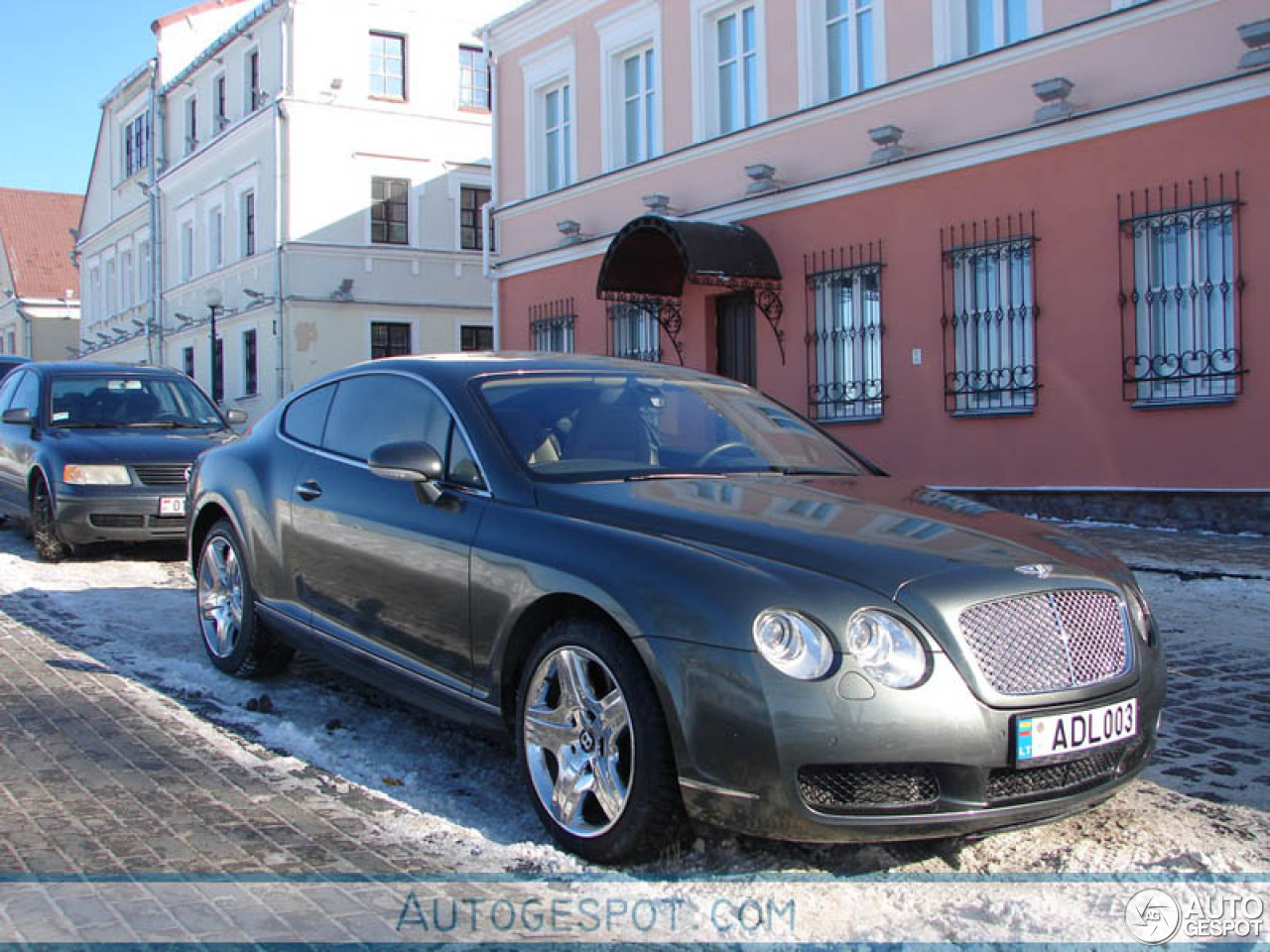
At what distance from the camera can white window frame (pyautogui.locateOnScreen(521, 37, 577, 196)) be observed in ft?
62.9

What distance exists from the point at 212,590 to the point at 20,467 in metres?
5.90

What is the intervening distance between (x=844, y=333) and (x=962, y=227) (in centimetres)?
205

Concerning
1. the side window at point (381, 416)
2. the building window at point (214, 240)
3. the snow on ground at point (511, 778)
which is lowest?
the snow on ground at point (511, 778)

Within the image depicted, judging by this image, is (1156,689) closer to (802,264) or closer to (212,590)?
(212,590)

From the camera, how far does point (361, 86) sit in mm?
29359

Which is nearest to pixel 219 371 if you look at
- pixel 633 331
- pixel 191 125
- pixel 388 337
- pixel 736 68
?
pixel 388 337

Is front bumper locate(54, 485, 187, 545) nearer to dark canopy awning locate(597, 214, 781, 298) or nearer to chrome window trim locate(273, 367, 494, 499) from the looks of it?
chrome window trim locate(273, 367, 494, 499)

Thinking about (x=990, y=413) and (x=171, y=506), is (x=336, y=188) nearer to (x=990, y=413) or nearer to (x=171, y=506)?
→ (x=990, y=413)

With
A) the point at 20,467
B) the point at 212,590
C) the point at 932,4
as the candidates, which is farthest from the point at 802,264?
the point at 212,590

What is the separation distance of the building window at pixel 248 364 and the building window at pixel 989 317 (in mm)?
21672

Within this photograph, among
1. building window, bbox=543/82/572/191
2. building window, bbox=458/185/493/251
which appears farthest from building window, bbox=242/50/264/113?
building window, bbox=543/82/572/191

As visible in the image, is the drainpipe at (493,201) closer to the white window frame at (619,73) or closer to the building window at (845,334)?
the white window frame at (619,73)

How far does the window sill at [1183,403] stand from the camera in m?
10.6

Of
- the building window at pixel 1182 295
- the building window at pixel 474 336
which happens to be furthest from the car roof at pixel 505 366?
the building window at pixel 474 336
